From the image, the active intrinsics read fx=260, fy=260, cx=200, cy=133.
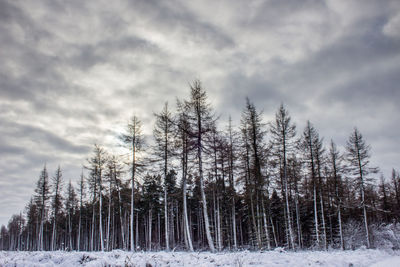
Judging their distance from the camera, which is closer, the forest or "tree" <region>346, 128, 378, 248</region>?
the forest

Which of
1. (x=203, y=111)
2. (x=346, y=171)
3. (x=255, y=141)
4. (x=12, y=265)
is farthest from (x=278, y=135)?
(x=12, y=265)

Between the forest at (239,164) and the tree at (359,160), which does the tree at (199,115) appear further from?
the tree at (359,160)

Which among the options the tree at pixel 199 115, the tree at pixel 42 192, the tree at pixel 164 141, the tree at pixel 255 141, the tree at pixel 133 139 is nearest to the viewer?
the tree at pixel 199 115

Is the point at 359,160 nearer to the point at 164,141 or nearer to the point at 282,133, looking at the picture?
the point at 282,133

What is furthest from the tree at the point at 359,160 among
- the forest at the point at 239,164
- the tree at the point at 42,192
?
the tree at the point at 42,192

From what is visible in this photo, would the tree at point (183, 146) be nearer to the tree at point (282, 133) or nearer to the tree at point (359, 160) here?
the tree at point (282, 133)

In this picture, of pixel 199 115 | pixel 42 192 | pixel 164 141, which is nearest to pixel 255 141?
pixel 199 115

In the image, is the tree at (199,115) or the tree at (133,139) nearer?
the tree at (199,115)

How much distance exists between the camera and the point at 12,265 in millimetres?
7688

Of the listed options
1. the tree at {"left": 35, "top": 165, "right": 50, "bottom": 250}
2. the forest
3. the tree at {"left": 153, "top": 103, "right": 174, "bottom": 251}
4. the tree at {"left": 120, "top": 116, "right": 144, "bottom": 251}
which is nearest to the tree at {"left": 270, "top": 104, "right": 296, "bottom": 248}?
the forest

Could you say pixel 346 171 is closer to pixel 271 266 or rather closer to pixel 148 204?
pixel 271 266

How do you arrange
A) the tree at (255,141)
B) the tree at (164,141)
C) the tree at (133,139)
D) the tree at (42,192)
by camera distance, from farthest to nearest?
1. the tree at (42,192)
2. the tree at (133,139)
3. the tree at (164,141)
4. the tree at (255,141)

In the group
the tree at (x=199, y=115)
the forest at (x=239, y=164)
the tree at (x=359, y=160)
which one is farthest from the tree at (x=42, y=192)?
the tree at (x=359, y=160)

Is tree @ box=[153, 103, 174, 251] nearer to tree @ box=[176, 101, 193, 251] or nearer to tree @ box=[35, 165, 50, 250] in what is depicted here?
tree @ box=[176, 101, 193, 251]
